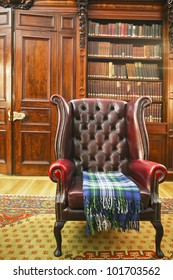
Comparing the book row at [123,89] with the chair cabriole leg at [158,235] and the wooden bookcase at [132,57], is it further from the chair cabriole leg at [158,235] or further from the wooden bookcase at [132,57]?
the chair cabriole leg at [158,235]

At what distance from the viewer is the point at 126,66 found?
11.3 ft

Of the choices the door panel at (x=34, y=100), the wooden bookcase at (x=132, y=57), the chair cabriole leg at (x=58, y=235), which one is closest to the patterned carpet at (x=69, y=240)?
the chair cabriole leg at (x=58, y=235)

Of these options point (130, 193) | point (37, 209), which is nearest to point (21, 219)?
point (37, 209)

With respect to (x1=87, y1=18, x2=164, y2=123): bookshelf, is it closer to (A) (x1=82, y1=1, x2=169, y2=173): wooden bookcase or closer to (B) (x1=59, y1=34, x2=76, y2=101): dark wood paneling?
(A) (x1=82, y1=1, x2=169, y2=173): wooden bookcase

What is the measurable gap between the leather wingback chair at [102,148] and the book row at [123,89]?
1541 mm

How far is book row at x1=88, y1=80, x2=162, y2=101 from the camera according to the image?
343cm

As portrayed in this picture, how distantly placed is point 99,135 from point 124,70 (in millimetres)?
1895

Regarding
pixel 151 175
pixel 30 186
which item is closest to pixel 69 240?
pixel 151 175

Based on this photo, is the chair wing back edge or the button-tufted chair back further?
the button-tufted chair back

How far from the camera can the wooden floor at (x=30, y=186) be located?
2707 mm

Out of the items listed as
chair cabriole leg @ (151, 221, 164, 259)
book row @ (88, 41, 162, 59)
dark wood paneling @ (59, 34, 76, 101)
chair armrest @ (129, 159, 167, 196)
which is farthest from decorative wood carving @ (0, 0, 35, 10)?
chair cabriole leg @ (151, 221, 164, 259)

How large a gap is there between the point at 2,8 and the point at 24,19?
354 millimetres

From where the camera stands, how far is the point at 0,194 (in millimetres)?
2590

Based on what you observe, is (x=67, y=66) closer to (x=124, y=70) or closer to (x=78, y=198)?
(x=124, y=70)
